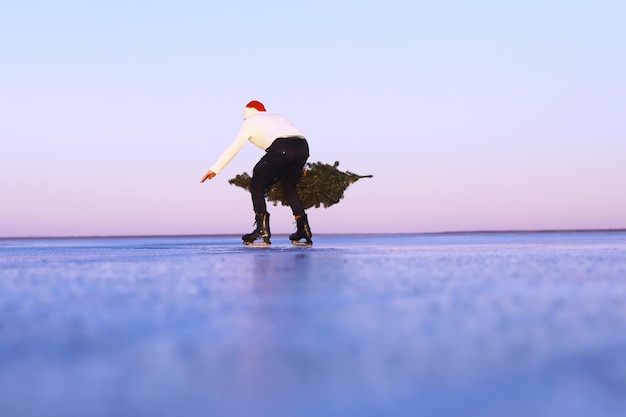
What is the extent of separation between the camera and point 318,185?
1155 cm

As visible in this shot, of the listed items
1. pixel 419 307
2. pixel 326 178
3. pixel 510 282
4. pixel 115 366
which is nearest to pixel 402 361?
pixel 115 366

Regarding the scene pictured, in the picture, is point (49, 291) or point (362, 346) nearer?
point (362, 346)

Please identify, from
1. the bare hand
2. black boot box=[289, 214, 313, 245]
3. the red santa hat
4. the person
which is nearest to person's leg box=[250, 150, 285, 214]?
the person

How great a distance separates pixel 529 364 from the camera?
1.82m

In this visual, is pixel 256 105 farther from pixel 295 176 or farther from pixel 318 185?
pixel 318 185

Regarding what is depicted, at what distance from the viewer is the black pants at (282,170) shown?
9.98 metres

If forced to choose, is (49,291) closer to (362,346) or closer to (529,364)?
(362,346)

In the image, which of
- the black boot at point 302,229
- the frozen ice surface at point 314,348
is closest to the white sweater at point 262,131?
the black boot at point 302,229

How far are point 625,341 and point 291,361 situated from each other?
952 millimetres

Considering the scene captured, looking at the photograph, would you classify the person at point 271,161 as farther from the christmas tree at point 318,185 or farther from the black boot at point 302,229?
the christmas tree at point 318,185

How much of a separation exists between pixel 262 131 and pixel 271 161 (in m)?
0.44

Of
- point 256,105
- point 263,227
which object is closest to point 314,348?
point 263,227

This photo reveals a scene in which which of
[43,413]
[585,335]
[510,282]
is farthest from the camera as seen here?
[510,282]

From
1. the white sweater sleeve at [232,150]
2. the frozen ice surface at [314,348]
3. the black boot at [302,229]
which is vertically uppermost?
the white sweater sleeve at [232,150]
